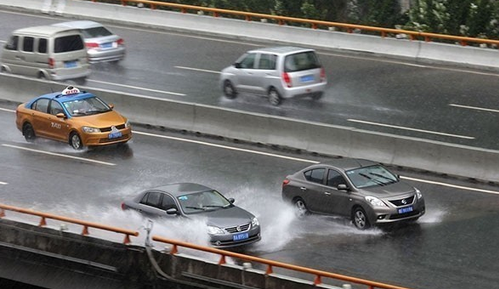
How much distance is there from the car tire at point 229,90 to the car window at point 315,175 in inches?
418

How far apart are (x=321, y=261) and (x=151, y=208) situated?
379 centimetres

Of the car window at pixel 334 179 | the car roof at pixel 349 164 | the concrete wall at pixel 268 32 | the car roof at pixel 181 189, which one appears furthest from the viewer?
the concrete wall at pixel 268 32

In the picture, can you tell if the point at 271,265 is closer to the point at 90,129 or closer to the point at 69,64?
the point at 90,129

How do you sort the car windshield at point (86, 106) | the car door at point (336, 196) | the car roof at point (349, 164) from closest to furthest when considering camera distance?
the car door at point (336, 196), the car roof at point (349, 164), the car windshield at point (86, 106)

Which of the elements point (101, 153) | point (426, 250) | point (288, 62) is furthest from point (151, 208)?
point (288, 62)

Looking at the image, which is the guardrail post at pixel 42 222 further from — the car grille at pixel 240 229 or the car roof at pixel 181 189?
the car grille at pixel 240 229

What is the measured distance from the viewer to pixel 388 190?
78.7 ft

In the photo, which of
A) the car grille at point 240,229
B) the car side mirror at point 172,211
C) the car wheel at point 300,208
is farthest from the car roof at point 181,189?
the car wheel at point 300,208

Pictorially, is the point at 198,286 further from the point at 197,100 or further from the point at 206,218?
the point at 197,100

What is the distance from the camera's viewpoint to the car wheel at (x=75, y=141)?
31172 millimetres

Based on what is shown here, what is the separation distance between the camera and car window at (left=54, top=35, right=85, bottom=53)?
3747cm

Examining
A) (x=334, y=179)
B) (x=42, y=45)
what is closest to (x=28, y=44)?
(x=42, y=45)

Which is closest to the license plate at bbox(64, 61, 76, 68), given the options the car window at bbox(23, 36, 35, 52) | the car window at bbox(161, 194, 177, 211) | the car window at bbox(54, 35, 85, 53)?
the car window at bbox(54, 35, 85, 53)

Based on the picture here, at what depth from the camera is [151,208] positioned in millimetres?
23562
